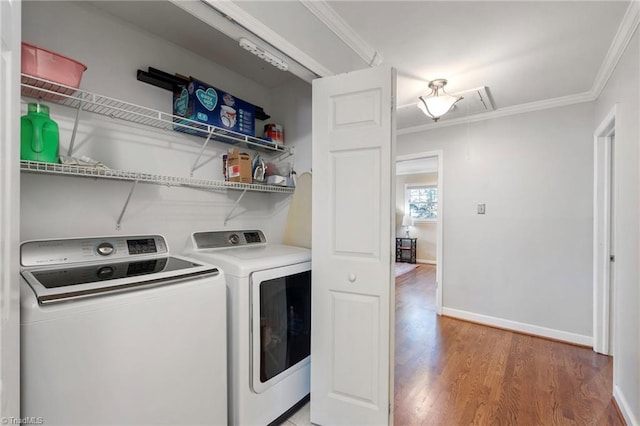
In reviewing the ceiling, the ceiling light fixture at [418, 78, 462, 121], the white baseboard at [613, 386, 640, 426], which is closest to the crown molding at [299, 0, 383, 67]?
the ceiling

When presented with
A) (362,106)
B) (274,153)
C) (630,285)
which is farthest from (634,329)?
(274,153)

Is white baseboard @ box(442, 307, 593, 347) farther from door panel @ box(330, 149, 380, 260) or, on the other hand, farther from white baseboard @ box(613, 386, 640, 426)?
door panel @ box(330, 149, 380, 260)

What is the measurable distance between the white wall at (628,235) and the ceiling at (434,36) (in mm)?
301

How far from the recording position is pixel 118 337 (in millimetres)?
1021

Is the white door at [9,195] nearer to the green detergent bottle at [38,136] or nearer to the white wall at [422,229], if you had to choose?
the green detergent bottle at [38,136]

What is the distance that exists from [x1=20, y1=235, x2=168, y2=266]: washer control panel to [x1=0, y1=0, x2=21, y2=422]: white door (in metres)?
0.67

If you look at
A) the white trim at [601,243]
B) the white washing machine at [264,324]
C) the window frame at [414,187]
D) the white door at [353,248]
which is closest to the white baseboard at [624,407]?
the white trim at [601,243]

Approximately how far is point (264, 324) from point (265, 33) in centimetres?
144

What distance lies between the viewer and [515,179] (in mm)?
3059

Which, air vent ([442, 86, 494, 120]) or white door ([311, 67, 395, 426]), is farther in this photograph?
air vent ([442, 86, 494, 120])

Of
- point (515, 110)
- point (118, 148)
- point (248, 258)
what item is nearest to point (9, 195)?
point (248, 258)

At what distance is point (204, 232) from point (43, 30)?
4.07ft

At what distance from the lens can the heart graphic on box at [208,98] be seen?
1.73 m

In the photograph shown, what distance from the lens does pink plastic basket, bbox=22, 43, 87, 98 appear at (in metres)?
1.15
